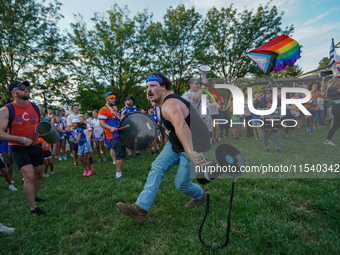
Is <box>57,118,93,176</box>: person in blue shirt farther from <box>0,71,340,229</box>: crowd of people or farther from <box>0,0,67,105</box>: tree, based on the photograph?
<box>0,0,67,105</box>: tree

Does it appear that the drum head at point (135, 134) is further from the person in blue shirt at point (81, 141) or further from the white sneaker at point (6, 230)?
the white sneaker at point (6, 230)

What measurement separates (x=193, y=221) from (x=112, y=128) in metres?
3.17

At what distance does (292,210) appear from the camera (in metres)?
2.69

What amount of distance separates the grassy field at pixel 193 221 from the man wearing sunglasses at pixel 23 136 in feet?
1.87

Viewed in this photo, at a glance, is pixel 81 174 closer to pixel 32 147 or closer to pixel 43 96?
pixel 32 147

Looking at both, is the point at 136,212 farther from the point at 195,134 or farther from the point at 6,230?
the point at 6,230

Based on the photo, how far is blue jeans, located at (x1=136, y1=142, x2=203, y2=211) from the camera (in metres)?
2.63

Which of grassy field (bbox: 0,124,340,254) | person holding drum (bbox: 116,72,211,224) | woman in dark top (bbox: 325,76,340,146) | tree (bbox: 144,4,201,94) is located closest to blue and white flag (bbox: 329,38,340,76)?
woman in dark top (bbox: 325,76,340,146)

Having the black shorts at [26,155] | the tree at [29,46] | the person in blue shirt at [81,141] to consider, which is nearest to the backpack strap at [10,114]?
the black shorts at [26,155]

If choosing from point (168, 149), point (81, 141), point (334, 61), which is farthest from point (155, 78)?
point (334, 61)

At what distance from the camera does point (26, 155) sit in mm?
3363

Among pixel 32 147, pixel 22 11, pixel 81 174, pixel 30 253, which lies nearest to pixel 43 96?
pixel 22 11

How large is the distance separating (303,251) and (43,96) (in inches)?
792

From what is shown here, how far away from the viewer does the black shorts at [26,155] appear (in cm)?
329
